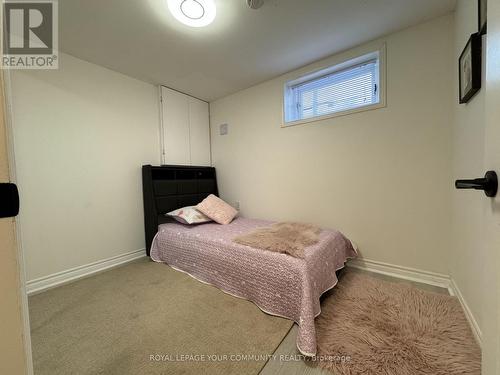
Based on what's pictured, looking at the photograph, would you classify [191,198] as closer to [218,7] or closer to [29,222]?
[29,222]

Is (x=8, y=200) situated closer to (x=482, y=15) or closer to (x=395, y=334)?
(x=395, y=334)

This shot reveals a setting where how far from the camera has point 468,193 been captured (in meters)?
1.43

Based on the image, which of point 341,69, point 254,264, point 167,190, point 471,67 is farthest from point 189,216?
point 471,67

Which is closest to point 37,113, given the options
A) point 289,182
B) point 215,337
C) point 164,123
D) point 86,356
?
point 164,123

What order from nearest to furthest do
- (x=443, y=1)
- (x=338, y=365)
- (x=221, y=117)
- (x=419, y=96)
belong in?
1. (x=338, y=365)
2. (x=443, y=1)
3. (x=419, y=96)
4. (x=221, y=117)

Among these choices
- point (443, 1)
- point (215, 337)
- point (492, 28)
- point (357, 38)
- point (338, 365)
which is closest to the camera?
point (492, 28)

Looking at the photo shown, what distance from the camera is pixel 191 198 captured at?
3.11 meters

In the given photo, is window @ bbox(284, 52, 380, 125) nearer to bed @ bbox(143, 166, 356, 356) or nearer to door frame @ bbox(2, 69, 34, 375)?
bed @ bbox(143, 166, 356, 356)

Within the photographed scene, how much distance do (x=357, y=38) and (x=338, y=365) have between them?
272cm

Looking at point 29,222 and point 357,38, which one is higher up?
point 357,38

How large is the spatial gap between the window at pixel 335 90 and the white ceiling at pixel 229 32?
0.21m

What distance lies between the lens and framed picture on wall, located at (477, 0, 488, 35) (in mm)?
1118

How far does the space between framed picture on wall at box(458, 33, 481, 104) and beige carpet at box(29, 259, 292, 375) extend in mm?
2004

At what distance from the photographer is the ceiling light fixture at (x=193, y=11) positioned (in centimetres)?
158
